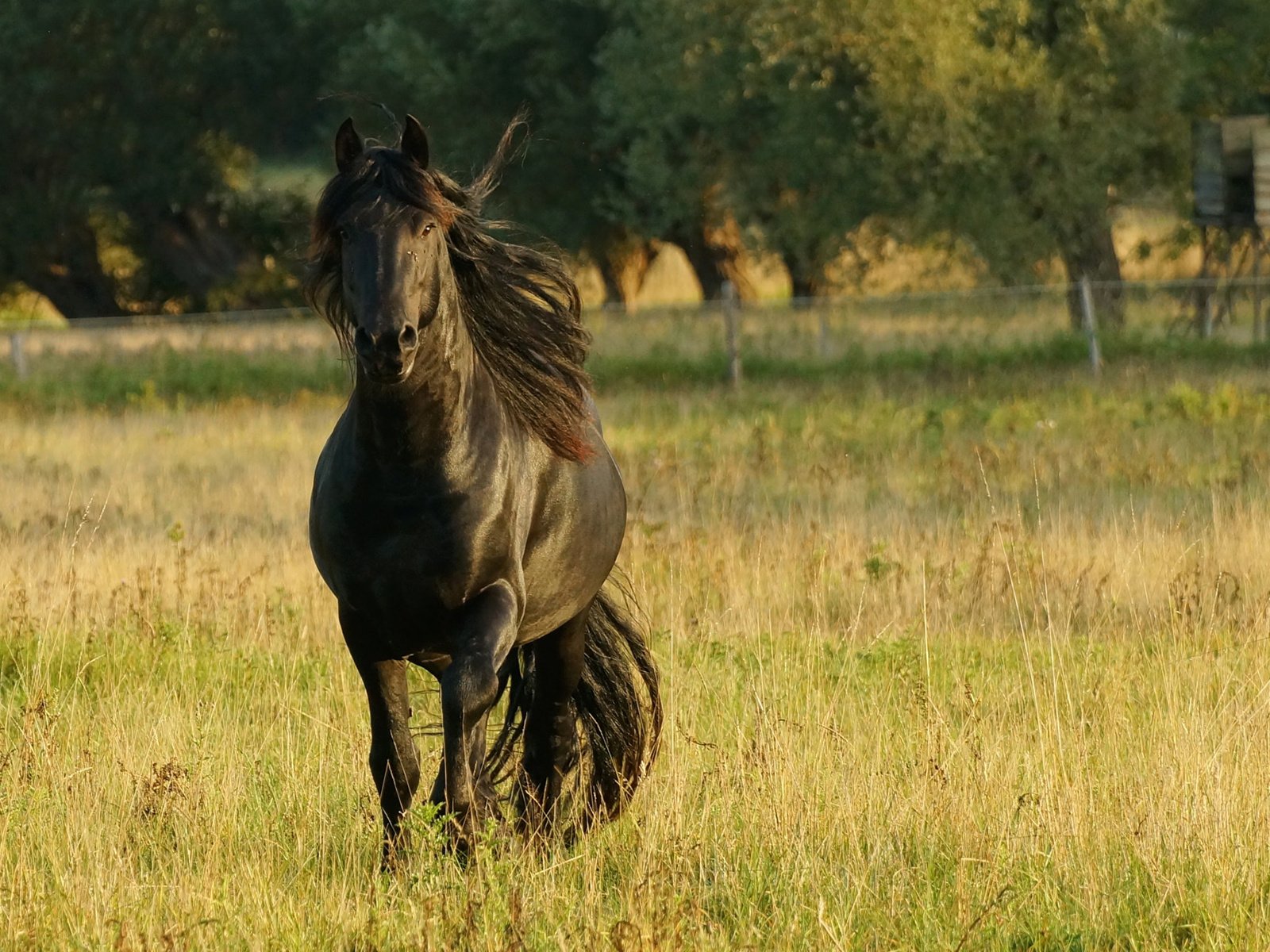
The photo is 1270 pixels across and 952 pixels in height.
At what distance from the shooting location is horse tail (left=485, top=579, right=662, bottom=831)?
591cm

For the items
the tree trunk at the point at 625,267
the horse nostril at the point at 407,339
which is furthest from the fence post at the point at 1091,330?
the tree trunk at the point at 625,267

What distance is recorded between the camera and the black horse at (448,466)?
4.51 meters

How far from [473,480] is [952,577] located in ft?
15.6

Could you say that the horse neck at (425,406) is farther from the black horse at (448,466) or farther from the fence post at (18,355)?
the fence post at (18,355)

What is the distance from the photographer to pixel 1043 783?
16.9 ft

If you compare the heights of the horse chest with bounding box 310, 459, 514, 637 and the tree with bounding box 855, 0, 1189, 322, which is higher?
the tree with bounding box 855, 0, 1189, 322

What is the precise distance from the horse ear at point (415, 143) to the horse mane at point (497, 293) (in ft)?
0.22

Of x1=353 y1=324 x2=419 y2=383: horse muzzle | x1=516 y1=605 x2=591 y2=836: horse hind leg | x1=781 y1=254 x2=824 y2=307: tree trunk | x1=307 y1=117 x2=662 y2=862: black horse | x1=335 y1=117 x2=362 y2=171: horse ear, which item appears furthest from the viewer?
x1=781 y1=254 x2=824 y2=307: tree trunk

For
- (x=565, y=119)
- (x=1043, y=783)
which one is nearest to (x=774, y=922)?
(x=1043, y=783)

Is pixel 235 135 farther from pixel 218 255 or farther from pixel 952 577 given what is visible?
pixel 952 577

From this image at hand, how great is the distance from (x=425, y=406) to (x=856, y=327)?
2205cm

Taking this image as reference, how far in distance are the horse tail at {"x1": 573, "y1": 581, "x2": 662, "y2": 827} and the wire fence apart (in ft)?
55.7

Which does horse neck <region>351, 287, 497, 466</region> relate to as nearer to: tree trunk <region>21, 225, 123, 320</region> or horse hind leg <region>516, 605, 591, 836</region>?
horse hind leg <region>516, 605, 591, 836</region>

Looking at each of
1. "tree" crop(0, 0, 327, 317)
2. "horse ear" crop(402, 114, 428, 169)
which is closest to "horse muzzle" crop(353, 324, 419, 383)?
"horse ear" crop(402, 114, 428, 169)
